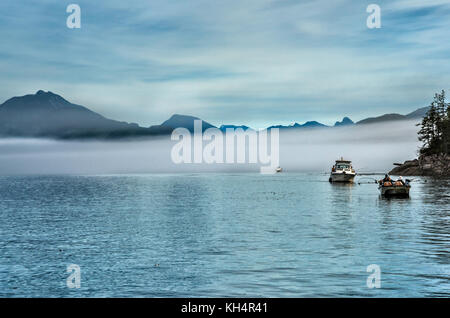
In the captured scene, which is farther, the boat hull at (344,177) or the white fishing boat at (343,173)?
the white fishing boat at (343,173)

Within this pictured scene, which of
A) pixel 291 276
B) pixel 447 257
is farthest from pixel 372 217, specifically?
pixel 291 276

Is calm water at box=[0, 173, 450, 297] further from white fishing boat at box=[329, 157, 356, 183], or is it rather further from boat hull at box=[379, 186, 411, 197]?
white fishing boat at box=[329, 157, 356, 183]

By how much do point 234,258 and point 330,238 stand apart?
11.8 meters
